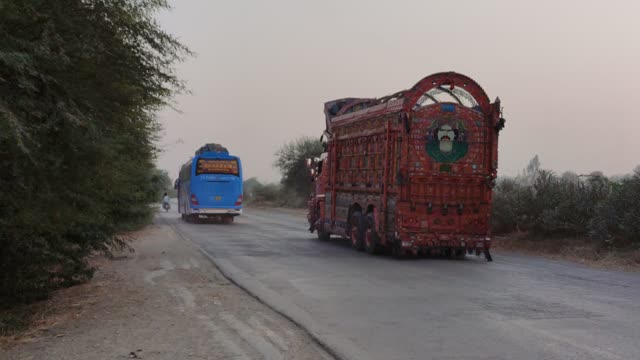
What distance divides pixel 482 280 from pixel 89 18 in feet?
26.9

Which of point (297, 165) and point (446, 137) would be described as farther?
point (297, 165)

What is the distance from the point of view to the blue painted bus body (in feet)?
111

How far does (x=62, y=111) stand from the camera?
7.19m

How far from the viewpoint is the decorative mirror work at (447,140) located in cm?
1582

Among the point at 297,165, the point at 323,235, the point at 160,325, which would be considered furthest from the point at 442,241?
the point at 297,165

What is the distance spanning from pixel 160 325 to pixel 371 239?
9.89 m

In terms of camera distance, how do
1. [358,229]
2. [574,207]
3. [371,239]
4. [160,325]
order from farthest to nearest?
[574,207] → [358,229] → [371,239] → [160,325]

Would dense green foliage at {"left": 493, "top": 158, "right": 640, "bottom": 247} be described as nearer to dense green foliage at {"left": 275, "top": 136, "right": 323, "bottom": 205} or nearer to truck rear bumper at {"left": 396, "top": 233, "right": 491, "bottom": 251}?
truck rear bumper at {"left": 396, "top": 233, "right": 491, "bottom": 251}

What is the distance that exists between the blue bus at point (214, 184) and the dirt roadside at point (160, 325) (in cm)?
2153

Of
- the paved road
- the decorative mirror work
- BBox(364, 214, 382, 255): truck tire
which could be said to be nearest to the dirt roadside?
the paved road

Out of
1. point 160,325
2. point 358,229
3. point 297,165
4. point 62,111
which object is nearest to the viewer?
point 62,111

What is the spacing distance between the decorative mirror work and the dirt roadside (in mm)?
6517

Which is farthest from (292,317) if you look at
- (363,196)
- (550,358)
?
(363,196)

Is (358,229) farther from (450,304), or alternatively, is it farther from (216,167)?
(216,167)
